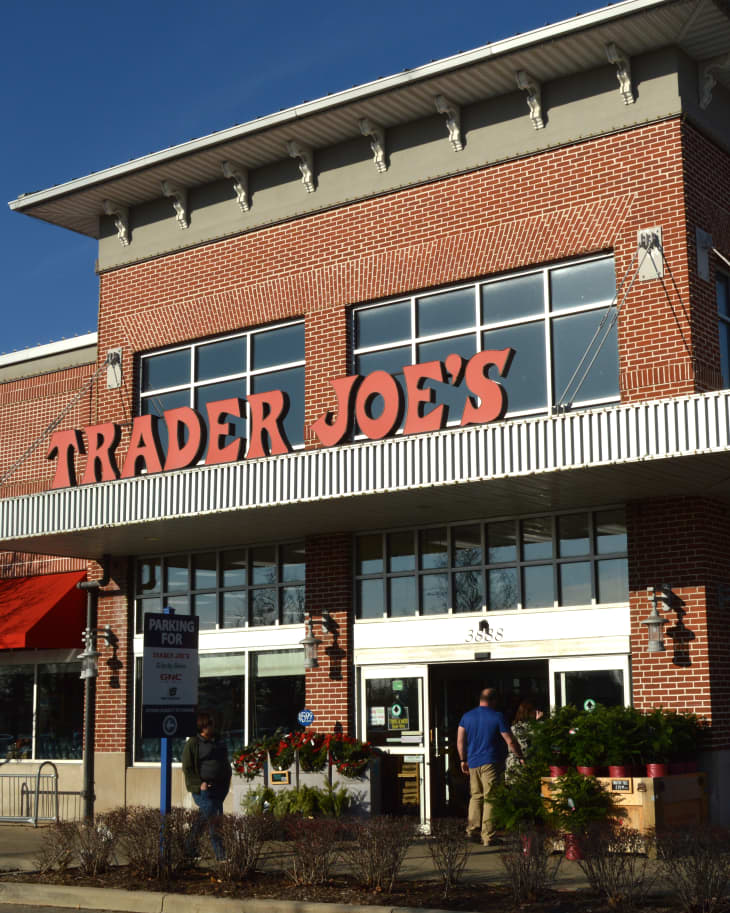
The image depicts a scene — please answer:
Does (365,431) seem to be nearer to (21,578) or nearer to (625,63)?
(625,63)

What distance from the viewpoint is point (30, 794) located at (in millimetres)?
22688

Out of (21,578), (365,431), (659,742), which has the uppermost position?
(365,431)

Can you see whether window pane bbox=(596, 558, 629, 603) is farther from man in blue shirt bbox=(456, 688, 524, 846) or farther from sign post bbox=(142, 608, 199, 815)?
sign post bbox=(142, 608, 199, 815)

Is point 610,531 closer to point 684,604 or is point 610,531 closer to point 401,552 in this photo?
point 684,604

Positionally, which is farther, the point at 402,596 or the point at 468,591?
the point at 402,596

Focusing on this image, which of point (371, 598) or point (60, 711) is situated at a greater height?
point (371, 598)

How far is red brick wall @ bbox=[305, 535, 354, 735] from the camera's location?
19688 mm

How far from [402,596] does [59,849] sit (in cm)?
724

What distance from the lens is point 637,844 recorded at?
1159 cm

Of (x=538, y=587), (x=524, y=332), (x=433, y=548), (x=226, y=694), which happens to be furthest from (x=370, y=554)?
(x=524, y=332)

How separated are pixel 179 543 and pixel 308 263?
205 inches

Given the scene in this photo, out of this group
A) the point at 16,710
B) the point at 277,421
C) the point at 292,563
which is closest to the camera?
the point at 277,421

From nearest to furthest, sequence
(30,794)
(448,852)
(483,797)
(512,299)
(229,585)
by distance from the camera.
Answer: (448,852) < (483,797) < (512,299) < (229,585) < (30,794)

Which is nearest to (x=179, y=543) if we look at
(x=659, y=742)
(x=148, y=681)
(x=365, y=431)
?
(x=365, y=431)
